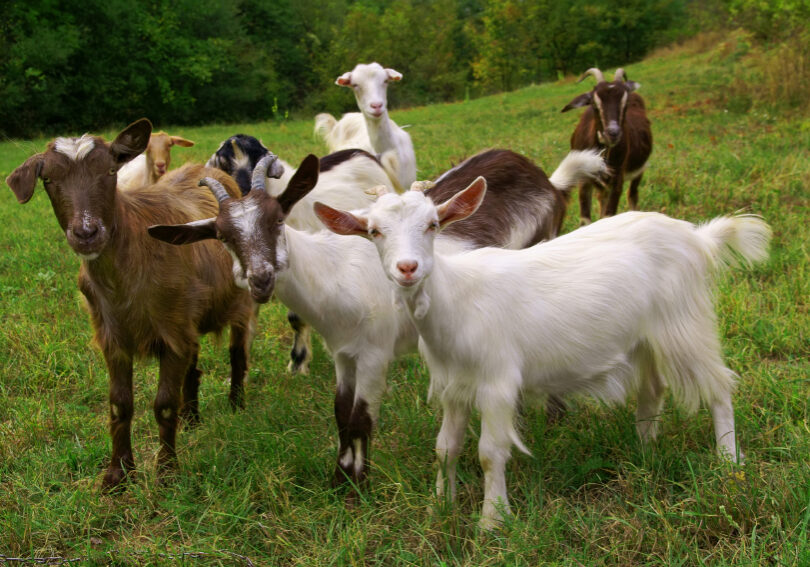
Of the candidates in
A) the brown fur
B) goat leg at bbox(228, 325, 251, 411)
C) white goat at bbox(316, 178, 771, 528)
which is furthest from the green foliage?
white goat at bbox(316, 178, 771, 528)

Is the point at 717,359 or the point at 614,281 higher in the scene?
the point at 614,281

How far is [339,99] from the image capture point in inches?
1499

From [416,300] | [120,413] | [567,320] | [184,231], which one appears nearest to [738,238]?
[567,320]

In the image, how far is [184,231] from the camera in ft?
10.6

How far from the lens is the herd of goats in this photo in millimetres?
2967

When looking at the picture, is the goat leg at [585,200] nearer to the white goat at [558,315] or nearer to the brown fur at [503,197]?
the brown fur at [503,197]

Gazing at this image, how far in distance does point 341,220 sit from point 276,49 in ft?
126

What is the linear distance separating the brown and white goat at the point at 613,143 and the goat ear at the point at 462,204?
179 inches

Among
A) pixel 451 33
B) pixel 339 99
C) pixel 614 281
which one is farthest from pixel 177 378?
pixel 451 33

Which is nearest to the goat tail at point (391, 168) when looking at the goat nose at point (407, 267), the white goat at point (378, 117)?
the white goat at point (378, 117)

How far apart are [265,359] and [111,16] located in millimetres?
24796

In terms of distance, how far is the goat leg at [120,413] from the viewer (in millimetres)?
3562

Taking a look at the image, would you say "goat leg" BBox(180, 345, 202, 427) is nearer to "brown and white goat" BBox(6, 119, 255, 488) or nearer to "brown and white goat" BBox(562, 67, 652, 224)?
"brown and white goat" BBox(6, 119, 255, 488)

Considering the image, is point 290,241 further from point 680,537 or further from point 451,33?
point 451,33
